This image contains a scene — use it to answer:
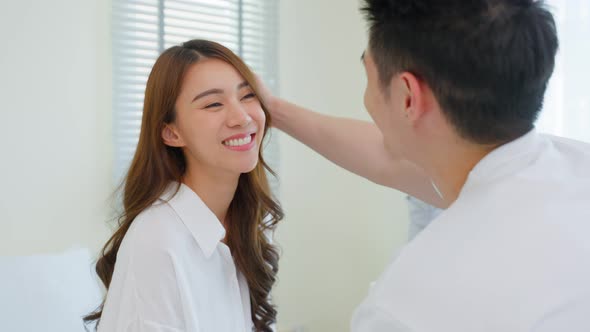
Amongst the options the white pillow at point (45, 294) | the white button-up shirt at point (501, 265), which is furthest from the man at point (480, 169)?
the white pillow at point (45, 294)

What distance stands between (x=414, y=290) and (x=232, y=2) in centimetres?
243

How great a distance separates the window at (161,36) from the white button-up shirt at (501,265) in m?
1.66

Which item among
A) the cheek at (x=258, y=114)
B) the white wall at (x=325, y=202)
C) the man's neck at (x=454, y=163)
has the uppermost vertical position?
the man's neck at (x=454, y=163)

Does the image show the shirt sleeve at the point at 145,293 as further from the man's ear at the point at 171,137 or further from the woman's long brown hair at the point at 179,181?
the man's ear at the point at 171,137

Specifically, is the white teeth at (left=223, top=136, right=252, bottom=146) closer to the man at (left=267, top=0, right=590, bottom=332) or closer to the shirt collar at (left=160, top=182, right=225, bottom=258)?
the shirt collar at (left=160, top=182, right=225, bottom=258)

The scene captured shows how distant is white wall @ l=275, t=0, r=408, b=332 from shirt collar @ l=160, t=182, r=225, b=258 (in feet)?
5.33

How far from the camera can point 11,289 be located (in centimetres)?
193

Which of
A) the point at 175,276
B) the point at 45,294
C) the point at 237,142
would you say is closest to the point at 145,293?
the point at 175,276

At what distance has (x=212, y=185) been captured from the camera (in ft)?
5.41

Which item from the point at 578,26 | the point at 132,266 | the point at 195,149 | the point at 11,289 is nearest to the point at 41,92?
the point at 11,289

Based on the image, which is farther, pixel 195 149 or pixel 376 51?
pixel 195 149

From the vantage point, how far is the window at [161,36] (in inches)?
99.7

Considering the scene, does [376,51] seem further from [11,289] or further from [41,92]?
[41,92]

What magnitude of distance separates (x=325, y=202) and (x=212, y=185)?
1822mm
